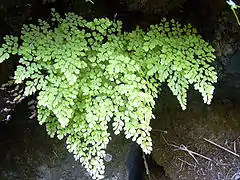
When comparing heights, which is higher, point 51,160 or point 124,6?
point 124,6

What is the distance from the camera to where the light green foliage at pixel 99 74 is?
1499 mm

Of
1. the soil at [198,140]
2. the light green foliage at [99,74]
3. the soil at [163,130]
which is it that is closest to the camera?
the light green foliage at [99,74]

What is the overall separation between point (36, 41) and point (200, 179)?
1.09 metres

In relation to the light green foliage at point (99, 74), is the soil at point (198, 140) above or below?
below

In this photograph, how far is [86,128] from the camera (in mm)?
1551

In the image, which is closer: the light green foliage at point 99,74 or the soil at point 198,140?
the light green foliage at point 99,74

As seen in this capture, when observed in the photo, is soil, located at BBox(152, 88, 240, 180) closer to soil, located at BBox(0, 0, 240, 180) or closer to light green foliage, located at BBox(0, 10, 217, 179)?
soil, located at BBox(0, 0, 240, 180)

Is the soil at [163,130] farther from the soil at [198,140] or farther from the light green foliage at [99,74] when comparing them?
the light green foliage at [99,74]

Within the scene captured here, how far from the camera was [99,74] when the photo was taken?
156cm

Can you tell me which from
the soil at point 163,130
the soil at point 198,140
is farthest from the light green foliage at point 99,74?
the soil at point 198,140

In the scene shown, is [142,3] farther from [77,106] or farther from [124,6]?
[77,106]

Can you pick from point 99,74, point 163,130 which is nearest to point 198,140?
point 163,130

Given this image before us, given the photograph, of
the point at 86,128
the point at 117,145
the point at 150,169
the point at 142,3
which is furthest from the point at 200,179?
the point at 142,3

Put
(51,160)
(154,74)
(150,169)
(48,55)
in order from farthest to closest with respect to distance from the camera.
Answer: (150,169) < (51,160) < (154,74) < (48,55)
